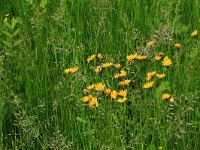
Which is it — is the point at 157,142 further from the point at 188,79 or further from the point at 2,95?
the point at 2,95

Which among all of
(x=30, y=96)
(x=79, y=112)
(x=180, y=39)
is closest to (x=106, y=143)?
(x=79, y=112)

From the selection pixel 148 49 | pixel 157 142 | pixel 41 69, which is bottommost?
pixel 157 142

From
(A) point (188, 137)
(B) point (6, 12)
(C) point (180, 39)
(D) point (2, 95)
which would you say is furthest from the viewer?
(B) point (6, 12)

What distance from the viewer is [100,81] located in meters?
2.49

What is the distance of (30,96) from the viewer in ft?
8.29

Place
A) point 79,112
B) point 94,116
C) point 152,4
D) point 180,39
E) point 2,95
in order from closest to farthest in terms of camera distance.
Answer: point 94,116 < point 79,112 < point 2,95 < point 180,39 < point 152,4

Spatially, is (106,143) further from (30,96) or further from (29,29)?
(29,29)

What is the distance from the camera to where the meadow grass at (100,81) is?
6.75ft

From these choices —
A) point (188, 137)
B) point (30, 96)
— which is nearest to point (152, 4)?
point (30, 96)

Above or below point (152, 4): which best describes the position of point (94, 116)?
below

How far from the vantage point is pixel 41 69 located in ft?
8.74

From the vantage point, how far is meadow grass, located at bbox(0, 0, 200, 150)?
6.75ft

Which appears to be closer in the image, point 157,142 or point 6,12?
point 157,142

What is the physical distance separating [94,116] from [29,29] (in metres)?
1.33
